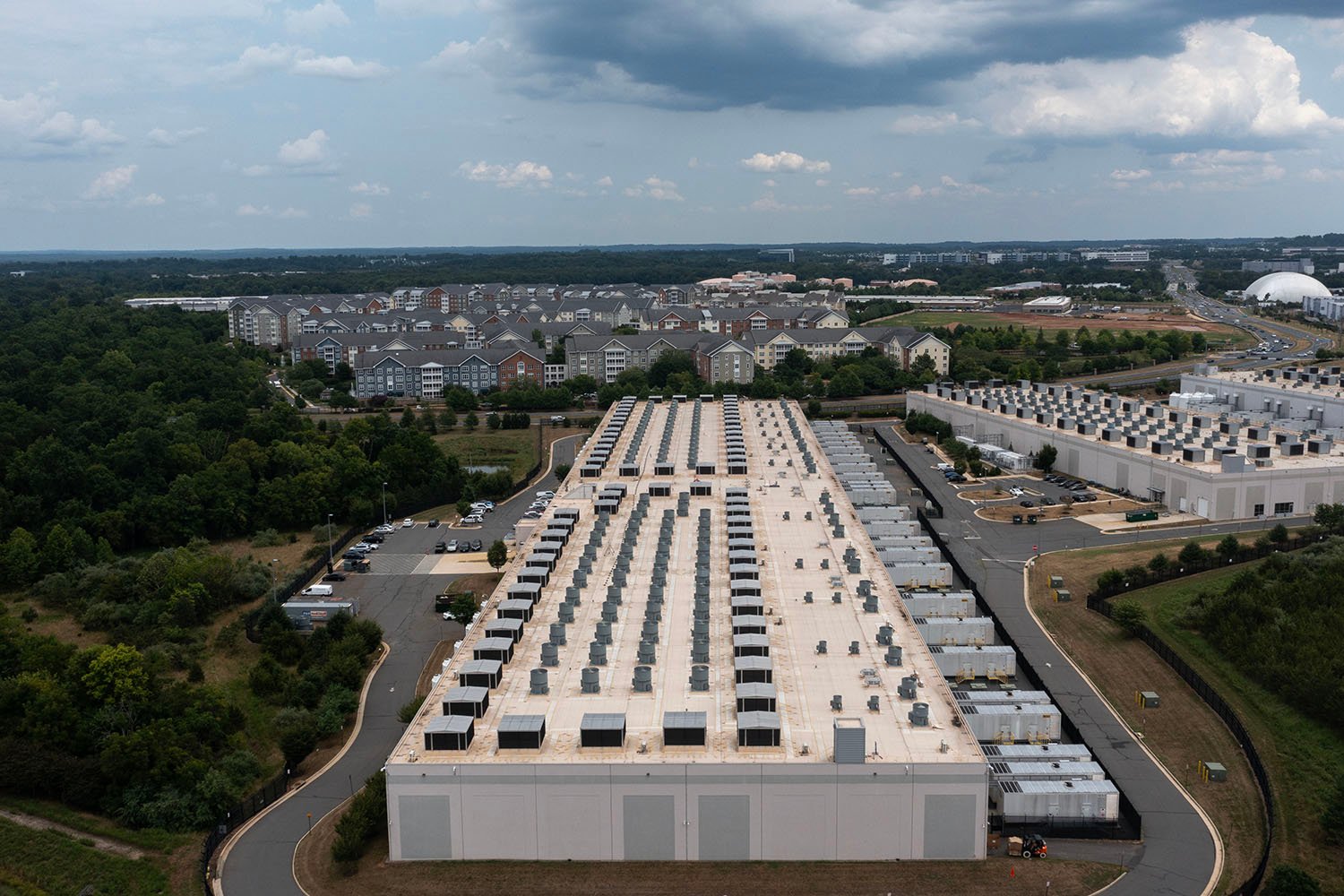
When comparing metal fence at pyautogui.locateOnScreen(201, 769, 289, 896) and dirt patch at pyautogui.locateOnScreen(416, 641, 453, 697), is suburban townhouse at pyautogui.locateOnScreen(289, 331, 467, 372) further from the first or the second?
metal fence at pyautogui.locateOnScreen(201, 769, 289, 896)

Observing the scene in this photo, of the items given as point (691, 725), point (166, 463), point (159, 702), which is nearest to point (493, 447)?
point (166, 463)

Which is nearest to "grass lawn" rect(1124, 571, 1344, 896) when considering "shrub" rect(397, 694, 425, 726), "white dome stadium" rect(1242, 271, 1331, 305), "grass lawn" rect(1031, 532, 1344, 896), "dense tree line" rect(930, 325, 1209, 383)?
"grass lawn" rect(1031, 532, 1344, 896)

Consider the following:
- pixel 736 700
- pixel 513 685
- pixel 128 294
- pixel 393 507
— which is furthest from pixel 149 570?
pixel 128 294

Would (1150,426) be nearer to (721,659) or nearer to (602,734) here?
(721,659)

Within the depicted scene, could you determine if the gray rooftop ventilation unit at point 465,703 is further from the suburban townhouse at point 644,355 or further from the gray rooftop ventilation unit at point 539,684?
the suburban townhouse at point 644,355

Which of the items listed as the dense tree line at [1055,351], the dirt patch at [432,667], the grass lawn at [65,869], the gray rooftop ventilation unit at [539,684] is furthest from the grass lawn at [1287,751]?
the dense tree line at [1055,351]

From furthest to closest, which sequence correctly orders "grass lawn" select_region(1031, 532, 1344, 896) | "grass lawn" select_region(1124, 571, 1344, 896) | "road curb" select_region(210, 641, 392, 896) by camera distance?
"grass lawn" select_region(1031, 532, 1344, 896)
"grass lawn" select_region(1124, 571, 1344, 896)
"road curb" select_region(210, 641, 392, 896)
